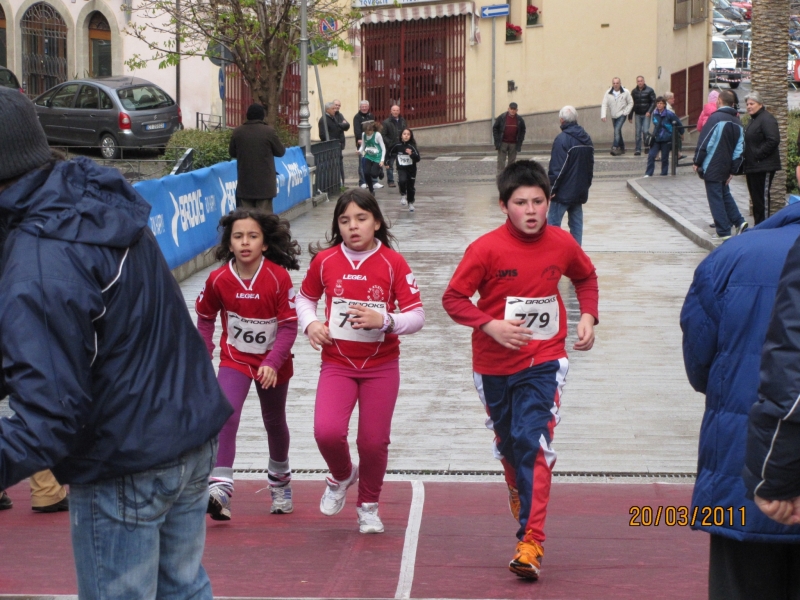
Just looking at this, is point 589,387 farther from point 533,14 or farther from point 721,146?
point 533,14

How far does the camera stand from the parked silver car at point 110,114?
82.0 feet

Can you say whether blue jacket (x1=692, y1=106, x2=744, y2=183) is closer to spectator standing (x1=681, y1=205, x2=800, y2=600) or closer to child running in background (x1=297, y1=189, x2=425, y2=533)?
child running in background (x1=297, y1=189, x2=425, y2=533)

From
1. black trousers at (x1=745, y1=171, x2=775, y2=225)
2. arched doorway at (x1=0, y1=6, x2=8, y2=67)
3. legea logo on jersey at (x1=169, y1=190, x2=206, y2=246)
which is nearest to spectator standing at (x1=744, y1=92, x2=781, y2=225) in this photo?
black trousers at (x1=745, y1=171, x2=775, y2=225)

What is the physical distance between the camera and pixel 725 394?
339 cm

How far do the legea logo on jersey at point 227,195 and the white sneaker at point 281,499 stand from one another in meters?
9.10

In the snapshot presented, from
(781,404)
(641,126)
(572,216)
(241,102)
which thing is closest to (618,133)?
(641,126)

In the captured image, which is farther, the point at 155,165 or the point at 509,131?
the point at 509,131

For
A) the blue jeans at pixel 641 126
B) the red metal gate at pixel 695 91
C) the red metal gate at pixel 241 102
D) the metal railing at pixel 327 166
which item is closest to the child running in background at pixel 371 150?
the metal railing at pixel 327 166

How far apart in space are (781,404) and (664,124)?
21.1m

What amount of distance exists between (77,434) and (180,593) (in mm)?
715

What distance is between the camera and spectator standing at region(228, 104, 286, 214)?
14.7 metres

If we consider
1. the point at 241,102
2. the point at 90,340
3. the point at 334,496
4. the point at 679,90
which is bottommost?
the point at 334,496

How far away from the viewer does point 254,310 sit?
18.5 feet

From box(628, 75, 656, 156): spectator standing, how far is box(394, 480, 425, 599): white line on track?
24553 mm
